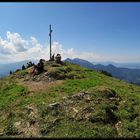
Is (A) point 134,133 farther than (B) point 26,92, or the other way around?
(B) point 26,92

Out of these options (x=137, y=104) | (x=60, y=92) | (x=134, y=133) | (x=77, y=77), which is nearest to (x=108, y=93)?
(x=137, y=104)

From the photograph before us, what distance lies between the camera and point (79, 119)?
2405 cm

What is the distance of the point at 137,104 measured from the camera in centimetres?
2997

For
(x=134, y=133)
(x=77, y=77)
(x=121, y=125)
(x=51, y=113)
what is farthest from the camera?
(x=77, y=77)

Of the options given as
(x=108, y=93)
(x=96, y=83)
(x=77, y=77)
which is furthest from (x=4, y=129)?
(x=77, y=77)

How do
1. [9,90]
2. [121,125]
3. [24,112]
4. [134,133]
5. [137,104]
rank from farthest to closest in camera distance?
[9,90] < [137,104] < [24,112] < [121,125] < [134,133]

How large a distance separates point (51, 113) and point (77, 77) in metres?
20.7

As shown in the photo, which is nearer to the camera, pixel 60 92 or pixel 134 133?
pixel 134 133

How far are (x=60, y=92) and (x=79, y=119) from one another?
11043 mm

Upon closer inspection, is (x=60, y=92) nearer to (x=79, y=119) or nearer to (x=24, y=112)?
(x=24, y=112)

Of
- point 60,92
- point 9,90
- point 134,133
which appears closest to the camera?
point 134,133

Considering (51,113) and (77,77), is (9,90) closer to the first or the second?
(77,77)

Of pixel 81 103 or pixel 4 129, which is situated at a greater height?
pixel 81 103

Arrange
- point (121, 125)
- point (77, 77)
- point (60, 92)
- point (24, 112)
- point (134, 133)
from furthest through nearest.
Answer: point (77, 77), point (60, 92), point (24, 112), point (121, 125), point (134, 133)
